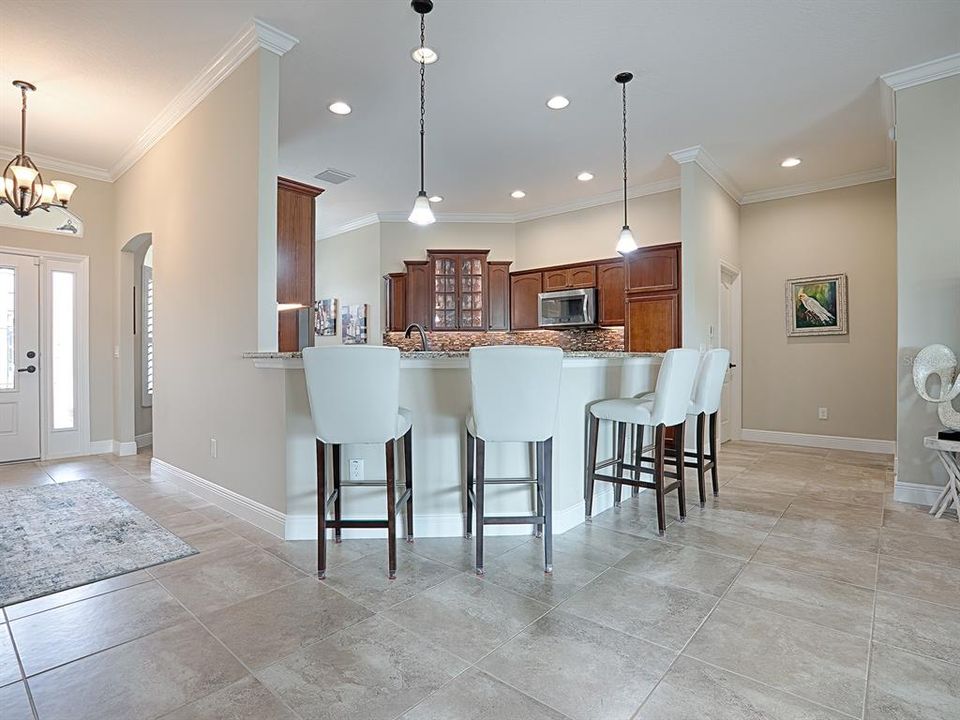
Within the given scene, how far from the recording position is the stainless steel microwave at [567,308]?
6000mm

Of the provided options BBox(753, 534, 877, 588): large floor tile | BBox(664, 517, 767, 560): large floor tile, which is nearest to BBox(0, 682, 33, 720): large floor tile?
BBox(664, 517, 767, 560): large floor tile

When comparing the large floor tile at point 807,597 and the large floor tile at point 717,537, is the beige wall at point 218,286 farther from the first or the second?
the large floor tile at point 807,597

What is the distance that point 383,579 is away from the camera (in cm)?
231

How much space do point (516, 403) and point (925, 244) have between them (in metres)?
3.22

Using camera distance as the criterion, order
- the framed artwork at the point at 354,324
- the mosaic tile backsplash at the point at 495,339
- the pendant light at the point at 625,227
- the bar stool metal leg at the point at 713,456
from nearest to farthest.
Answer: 1. the pendant light at the point at 625,227
2. the bar stool metal leg at the point at 713,456
3. the mosaic tile backsplash at the point at 495,339
4. the framed artwork at the point at 354,324

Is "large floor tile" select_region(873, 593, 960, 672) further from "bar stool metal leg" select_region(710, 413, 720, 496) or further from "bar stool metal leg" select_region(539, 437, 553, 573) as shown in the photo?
"bar stool metal leg" select_region(710, 413, 720, 496)

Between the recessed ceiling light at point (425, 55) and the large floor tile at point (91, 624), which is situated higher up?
the recessed ceiling light at point (425, 55)

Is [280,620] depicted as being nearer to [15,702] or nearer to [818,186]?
[15,702]

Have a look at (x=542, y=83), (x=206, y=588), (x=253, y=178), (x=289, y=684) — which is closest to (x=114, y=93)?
(x=253, y=178)

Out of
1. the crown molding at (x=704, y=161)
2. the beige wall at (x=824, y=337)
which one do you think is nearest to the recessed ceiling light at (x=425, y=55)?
the crown molding at (x=704, y=161)

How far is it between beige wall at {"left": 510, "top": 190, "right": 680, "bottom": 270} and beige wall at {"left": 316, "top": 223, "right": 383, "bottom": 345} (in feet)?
6.43

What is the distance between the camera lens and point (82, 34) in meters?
3.01

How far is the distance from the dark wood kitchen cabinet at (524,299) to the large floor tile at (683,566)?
419cm

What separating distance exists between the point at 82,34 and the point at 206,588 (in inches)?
128
